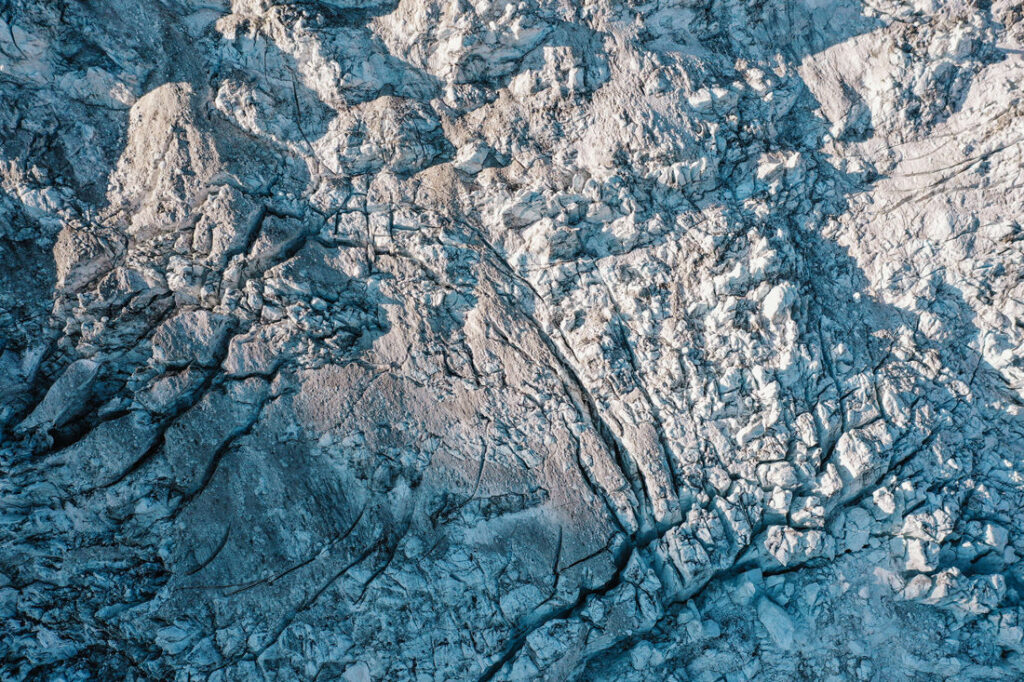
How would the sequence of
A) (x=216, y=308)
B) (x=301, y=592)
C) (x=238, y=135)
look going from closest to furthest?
(x=301, y=592)
(x=216, y=308)
(x=238, y=135)

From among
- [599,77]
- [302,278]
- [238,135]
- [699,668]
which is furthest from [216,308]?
[699,668]

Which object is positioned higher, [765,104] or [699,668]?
[765,104]

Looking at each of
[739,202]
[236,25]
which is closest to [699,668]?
[739,202]

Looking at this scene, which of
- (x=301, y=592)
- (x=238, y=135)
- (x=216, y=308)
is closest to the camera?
(x=301, y=592)

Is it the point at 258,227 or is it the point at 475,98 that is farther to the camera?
the point at 475,98

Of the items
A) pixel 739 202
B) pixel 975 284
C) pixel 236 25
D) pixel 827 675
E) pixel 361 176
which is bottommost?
pixel 827 675

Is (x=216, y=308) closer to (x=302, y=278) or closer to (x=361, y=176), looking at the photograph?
(x=302, y=278)

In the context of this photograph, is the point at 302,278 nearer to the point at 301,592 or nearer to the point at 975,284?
the point at 301,592
